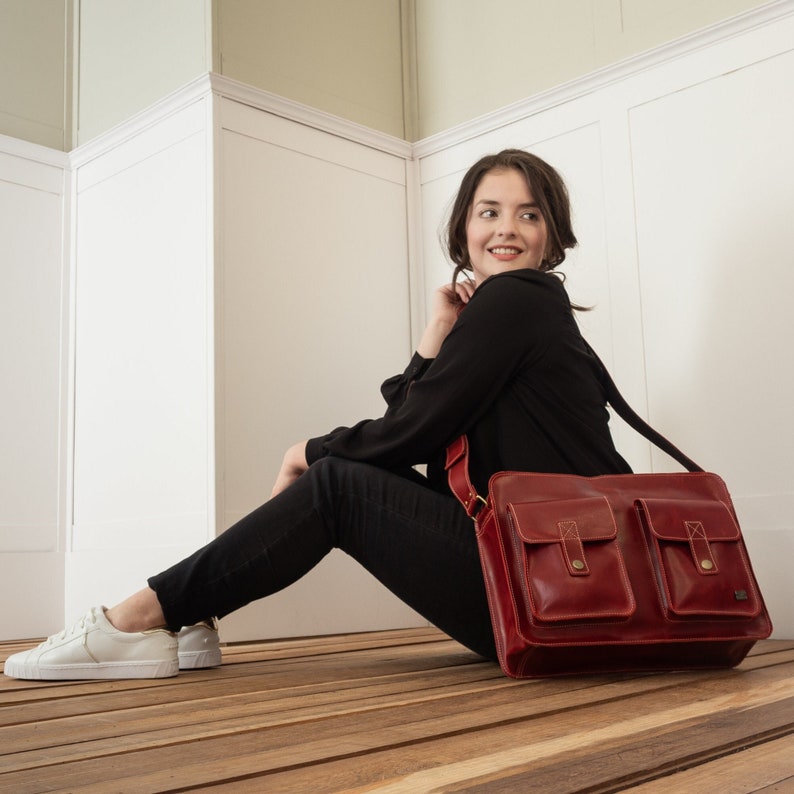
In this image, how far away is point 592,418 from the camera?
1.72 m

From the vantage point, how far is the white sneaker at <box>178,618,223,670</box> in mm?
1828

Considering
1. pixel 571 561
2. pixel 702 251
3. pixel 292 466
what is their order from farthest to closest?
pixel 702 251 → pixel 292 466 → pixel 571 561

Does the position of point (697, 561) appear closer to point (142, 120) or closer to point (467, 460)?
point (467, 460)

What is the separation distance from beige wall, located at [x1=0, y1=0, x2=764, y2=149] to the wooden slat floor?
181 cm

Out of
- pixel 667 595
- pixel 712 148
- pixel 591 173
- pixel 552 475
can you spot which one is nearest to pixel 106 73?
pixel 591 173

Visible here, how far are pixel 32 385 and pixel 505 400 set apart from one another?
6.67 ft

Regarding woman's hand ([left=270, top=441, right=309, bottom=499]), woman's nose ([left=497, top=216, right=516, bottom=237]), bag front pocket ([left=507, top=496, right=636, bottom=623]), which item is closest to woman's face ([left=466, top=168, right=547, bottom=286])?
woman's nose ([left=497, top=216, right=516, bottom=237])

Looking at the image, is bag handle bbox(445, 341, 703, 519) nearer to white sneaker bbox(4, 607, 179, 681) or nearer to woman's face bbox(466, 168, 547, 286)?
woman's face bbox(466, 168, 547, 286)

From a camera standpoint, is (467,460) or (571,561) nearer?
(571,561)

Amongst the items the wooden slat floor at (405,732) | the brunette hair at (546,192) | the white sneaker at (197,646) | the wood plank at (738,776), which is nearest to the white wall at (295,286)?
the brunette hair at (546,192)

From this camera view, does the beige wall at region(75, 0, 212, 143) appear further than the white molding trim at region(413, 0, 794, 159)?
Yes

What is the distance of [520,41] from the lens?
9.90 feet

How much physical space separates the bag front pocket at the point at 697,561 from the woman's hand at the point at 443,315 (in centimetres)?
56

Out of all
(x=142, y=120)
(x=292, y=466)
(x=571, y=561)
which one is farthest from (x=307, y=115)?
(x=571, y=561)
